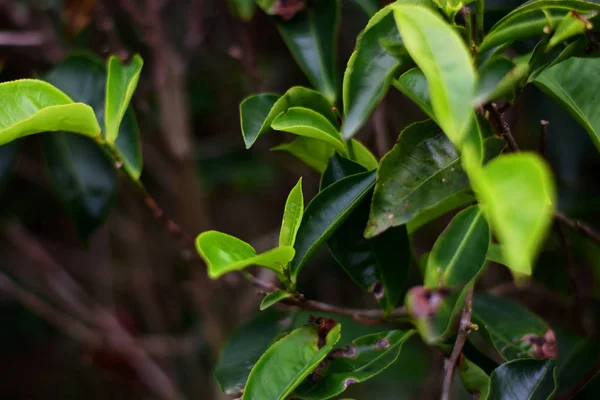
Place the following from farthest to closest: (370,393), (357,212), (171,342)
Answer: (370,393), (171,342), (357,212)

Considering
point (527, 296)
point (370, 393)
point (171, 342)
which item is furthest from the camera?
point (370, 393)

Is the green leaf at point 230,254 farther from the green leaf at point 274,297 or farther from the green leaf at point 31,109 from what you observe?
the green leaf at point 31,109

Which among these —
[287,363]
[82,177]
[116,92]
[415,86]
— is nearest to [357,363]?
[287,363]

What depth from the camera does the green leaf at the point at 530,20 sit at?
51 cm

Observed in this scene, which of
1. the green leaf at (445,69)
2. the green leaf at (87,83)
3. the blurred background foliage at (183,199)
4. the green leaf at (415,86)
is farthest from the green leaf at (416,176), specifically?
the green leaf at (87,83)

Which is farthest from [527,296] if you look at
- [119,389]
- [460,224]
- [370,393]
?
[119,389]

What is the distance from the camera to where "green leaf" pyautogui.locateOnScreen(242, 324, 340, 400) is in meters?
0.55

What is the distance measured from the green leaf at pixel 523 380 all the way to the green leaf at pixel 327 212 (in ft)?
0.68

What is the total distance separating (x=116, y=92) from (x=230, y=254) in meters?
0.28

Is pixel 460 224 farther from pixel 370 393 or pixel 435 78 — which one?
pixel 370 393

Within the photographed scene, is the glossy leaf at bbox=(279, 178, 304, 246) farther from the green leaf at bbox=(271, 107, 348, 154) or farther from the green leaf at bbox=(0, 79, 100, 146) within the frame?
the green leaf at bbox=(0, 79, 100, 146)

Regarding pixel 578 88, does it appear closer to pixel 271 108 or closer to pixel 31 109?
pixel 271 108

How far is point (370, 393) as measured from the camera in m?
1.96

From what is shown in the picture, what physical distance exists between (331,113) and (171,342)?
1.33 m
